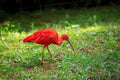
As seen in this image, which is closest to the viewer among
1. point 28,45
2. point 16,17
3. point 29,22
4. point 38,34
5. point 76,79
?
point 76,79

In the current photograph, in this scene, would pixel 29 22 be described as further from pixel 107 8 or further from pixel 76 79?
pixel 76 79

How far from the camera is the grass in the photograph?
18.8ft

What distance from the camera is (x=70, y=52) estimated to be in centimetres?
690

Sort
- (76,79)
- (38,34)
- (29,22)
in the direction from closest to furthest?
(76,79) → (38,34) → (29,22)

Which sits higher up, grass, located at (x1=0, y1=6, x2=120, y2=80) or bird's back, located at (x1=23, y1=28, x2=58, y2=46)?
bird's back, located at (x1=23, y1=28, x2=58, y2=46)

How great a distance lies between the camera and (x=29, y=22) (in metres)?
10.2

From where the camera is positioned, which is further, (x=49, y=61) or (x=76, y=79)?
(x=49, y=61)

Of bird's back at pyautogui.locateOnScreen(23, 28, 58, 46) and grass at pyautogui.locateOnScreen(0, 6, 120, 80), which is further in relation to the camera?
bird's back at pyautogui.locateOnScreen(23, 28, 58, 46)

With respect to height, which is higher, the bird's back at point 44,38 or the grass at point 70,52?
the bird's back at point 44,38

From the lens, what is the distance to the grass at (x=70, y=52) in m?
5.74

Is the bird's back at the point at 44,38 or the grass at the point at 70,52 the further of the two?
the bird's back at the point at 44,38

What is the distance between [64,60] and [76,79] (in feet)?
2.70

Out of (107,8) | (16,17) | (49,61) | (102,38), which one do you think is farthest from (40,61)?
(107,8)

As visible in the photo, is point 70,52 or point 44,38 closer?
point 44,38
